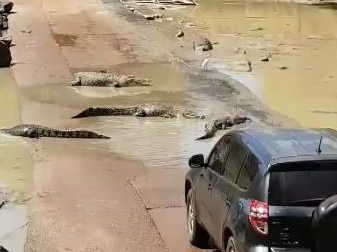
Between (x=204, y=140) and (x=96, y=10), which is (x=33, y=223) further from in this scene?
(x=96, y=10)

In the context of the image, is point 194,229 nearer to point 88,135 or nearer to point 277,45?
point 88,135

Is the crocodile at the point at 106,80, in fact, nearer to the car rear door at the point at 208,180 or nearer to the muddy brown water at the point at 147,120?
the muddy brown water at the point at 147,120

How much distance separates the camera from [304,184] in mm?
7387

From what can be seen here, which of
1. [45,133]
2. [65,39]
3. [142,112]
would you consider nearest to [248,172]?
[45,133]

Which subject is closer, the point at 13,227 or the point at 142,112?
the point at 13,227

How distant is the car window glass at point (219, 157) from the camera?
356 inches

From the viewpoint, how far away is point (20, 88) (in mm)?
24781

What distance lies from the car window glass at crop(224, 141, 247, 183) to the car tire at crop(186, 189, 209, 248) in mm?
1496

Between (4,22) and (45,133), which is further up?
(45,133)

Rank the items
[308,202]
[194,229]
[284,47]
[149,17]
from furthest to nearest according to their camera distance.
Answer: [149,17], [284,47], [194,229], [308,202]

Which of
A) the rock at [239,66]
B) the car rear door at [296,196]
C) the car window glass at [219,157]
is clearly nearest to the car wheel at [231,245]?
the car rear door at [296,196]

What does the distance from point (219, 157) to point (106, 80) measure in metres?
16.3

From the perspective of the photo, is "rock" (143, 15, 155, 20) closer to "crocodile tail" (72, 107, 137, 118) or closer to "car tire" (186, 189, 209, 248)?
"crocodile tail" (72, 107, 137, 118)

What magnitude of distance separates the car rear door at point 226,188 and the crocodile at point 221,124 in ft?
31.0
